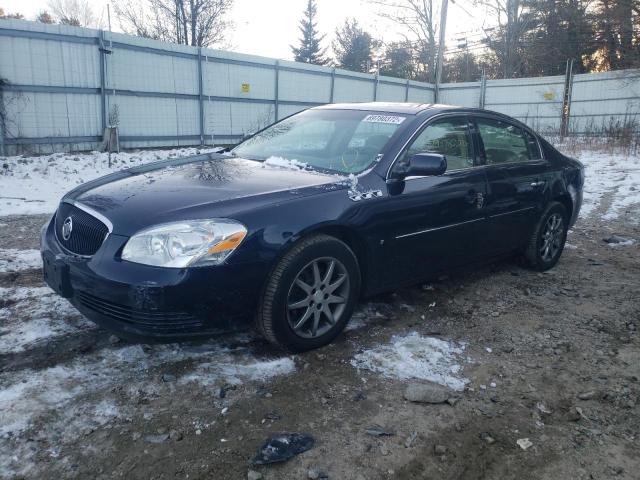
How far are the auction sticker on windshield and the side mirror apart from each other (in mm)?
472

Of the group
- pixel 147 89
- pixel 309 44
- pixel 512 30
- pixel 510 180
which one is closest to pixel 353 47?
pixel 309 44

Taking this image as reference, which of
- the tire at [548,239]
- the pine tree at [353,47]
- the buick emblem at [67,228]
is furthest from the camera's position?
the pine tree at [353,47]

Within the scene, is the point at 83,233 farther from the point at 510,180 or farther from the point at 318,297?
the point at 510,180

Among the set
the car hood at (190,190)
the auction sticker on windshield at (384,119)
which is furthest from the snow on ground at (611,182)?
the car hood at (190,190)

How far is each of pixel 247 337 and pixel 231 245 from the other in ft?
2.87

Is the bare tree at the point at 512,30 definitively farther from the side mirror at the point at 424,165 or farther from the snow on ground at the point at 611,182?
the side mirror at the point at 424,165

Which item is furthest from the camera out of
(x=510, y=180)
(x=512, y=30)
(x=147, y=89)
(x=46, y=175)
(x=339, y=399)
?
(x=512, y=30)

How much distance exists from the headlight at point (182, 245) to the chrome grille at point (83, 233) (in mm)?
262

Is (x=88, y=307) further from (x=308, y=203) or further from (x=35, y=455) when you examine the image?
(x=308, y=203)

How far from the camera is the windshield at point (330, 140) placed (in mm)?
3705

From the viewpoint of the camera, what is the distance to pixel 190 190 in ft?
10.1

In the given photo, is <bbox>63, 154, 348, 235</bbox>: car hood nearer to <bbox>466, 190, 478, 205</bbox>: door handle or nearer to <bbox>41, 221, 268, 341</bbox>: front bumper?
<bbox>41, 221, 268, 341</bbox>: front bumper

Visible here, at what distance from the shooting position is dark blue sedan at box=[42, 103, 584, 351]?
2721 millimetres

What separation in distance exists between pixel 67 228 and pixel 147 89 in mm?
10388
